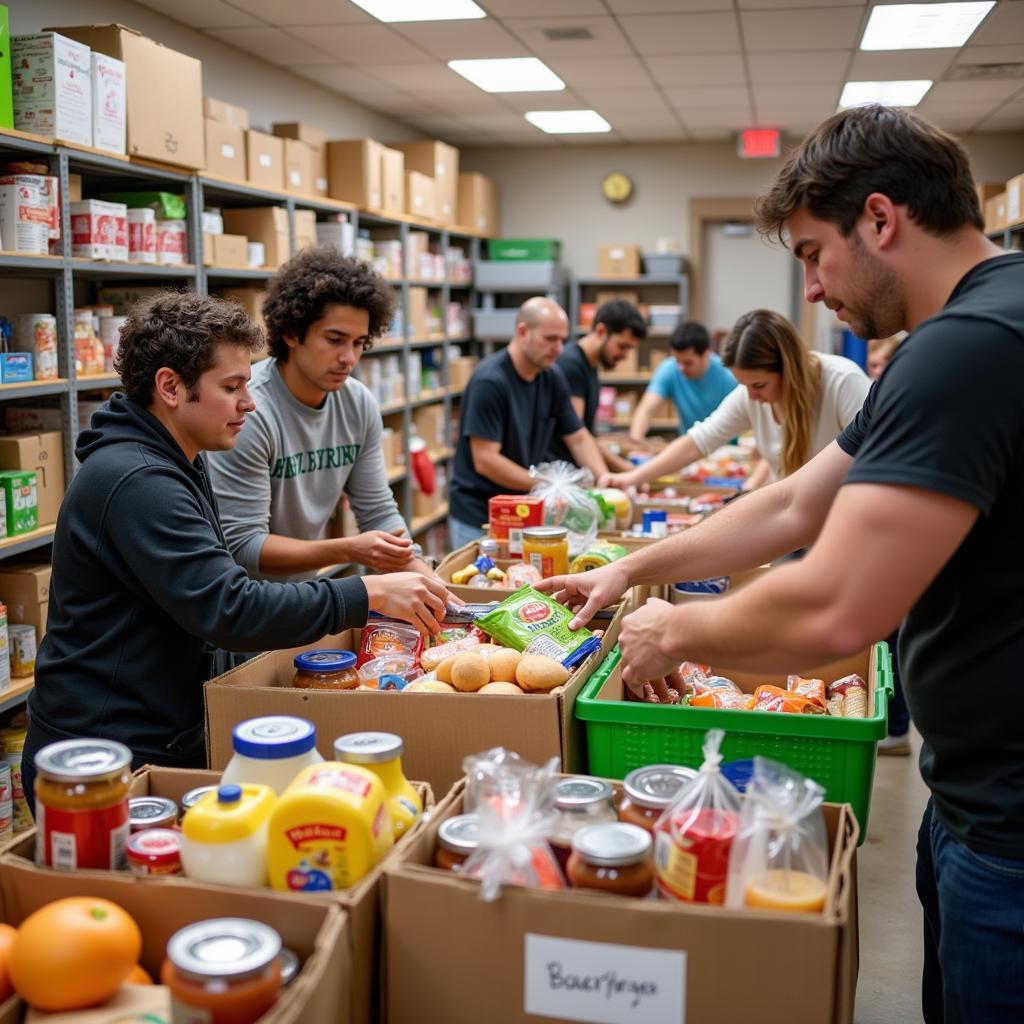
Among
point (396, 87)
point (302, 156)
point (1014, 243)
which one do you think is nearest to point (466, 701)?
point (302, 156)

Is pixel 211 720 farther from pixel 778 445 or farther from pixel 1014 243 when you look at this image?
pixel 1014 243

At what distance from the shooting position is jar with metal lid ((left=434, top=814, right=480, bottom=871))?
4.28 feet

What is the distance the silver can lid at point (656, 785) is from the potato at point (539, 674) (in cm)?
48

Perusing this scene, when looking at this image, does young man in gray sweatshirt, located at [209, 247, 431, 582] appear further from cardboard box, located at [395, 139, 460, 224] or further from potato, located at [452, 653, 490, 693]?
cardboard box, located at [395, 139, 460, 224]

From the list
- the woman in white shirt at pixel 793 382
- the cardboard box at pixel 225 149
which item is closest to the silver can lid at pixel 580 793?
the woman in white shirt at pixel 793 382

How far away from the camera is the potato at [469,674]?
1.95m

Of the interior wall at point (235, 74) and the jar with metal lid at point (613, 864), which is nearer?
the jar with metal lid at point (613, 864)

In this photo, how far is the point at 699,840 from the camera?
4.04 feet

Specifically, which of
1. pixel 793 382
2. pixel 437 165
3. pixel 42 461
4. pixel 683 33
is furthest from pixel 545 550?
pixel 437 165

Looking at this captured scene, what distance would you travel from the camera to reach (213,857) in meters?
1.25

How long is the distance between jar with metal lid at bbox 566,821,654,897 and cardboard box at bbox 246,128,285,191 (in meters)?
4.67

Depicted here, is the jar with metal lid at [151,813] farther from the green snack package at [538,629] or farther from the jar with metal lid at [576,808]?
the green snack package at [538,629]

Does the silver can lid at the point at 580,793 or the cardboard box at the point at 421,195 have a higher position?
the cardboard box at the point at 421,195

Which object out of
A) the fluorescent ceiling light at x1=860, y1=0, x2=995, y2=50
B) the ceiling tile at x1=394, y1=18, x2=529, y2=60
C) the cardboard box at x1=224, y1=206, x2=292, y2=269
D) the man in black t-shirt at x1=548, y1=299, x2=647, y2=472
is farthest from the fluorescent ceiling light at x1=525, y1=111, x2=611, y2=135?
the cardboard box at x1=224, y1=206, x2=292, y2=269
